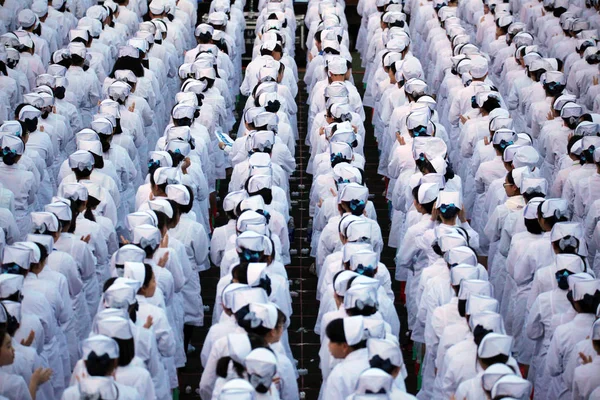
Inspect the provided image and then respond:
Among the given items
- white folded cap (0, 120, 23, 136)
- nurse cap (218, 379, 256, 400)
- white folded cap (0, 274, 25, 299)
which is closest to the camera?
nurse cap (218, 379, 256, 400)

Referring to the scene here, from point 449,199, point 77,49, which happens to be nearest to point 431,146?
point 449,199

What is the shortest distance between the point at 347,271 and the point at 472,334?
3.25 feet

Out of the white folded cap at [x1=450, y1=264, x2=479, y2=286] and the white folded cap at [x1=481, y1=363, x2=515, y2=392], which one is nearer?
the white folded cap at [x1=481, y1=363, x2=515, y2=392]

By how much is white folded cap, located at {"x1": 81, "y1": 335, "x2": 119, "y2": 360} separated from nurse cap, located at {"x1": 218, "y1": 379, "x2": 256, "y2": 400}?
0.77 meters

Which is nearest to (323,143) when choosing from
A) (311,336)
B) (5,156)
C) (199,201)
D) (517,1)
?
(199,201)

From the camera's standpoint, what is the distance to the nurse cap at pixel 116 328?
6512 mm

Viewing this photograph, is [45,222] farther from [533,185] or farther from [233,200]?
[533,185]

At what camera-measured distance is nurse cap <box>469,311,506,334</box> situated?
686 centimetres

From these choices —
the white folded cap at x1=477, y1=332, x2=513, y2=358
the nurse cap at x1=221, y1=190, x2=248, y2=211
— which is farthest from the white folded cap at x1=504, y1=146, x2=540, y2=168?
the white folded cap at x1=477, y1=332, x2=513, y2=358

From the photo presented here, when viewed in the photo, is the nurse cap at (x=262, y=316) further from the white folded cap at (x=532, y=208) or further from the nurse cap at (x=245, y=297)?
the white folded cap at (x=532, y=208)

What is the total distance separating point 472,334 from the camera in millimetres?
7035

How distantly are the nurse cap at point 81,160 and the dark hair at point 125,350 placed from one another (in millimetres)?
3020

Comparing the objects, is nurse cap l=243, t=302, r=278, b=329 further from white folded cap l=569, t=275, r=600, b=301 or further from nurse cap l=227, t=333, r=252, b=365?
white folded cap l=569, t=275, r=600, b=301

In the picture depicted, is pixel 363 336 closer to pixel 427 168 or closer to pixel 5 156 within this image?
pixel 427 168
